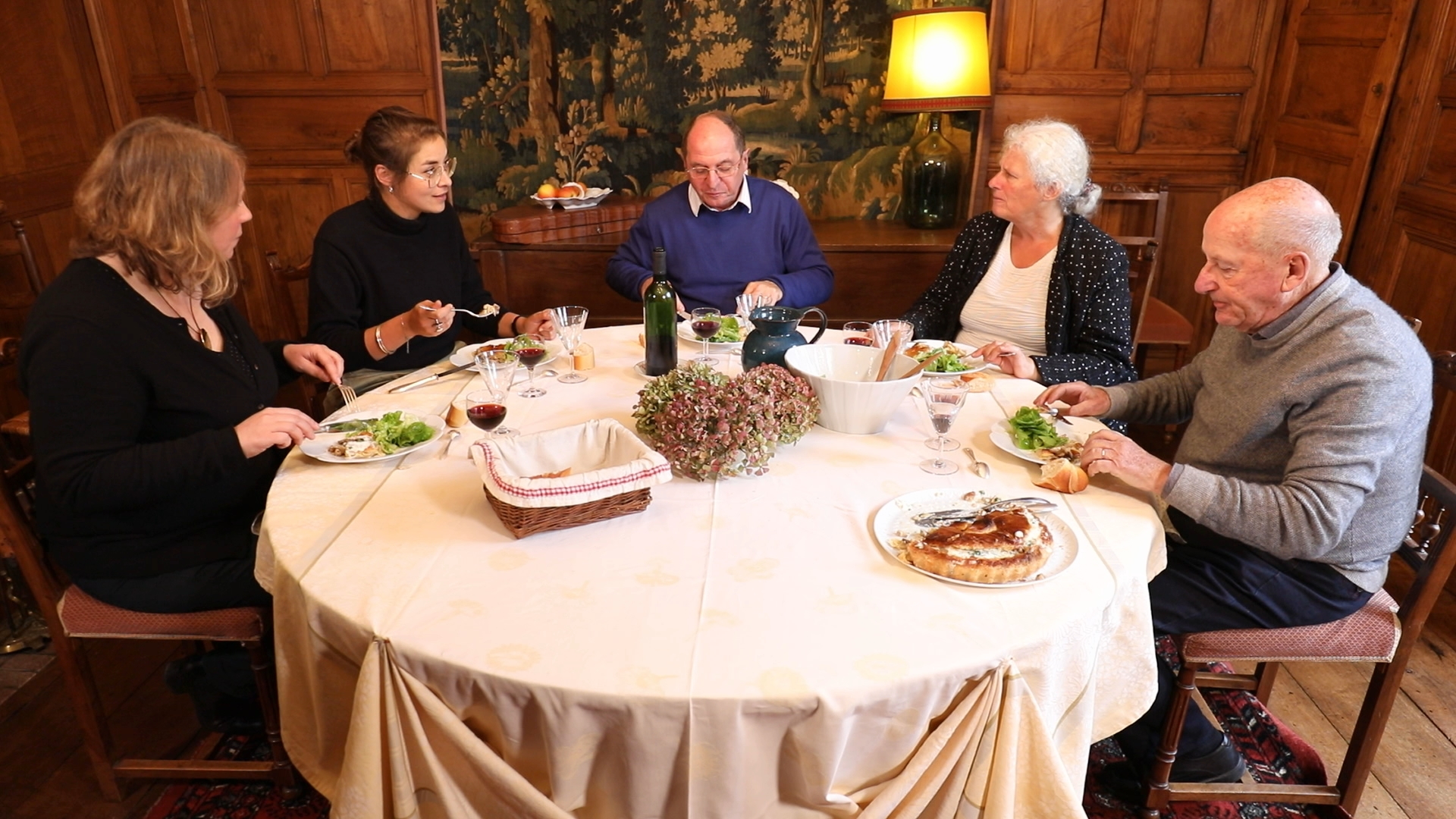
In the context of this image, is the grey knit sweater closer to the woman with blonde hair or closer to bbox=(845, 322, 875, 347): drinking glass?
bbox=(845, 322, 875, 347): drinking glass

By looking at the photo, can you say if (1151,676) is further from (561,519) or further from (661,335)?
(661,335)

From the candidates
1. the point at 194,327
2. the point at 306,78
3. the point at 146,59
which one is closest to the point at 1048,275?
the point at 194,327

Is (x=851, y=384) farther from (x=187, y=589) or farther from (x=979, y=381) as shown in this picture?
(x=187, y=589)

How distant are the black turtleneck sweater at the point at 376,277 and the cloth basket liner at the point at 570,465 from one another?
975mm

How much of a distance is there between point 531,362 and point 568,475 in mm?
490

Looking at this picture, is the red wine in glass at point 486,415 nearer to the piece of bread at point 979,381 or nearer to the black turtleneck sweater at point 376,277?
the black turtleneck sweater at point 376,277

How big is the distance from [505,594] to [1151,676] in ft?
3.14

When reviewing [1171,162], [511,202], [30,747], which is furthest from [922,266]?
[30,747]

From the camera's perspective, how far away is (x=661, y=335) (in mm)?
1961

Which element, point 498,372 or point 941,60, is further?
point 941,60

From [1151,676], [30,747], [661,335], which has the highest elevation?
[661,335]

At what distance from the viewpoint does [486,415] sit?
1584 mm

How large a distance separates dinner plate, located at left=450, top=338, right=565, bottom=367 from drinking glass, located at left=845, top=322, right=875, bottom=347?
0.68 metres

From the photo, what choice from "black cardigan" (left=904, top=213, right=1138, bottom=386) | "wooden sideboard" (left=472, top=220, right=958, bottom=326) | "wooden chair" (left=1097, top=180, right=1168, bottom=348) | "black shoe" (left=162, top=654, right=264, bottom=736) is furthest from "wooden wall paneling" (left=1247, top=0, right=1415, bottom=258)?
"black shoe" (left=162, top=654, right=264, bottom=736)
